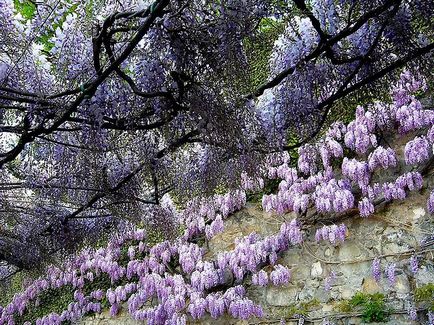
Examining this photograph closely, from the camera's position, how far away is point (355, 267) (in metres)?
3.29

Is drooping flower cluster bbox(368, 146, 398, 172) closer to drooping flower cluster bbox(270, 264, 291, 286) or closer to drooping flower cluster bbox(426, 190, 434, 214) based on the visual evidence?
drooping flower cluster bbox(426, 190, 434, 214)

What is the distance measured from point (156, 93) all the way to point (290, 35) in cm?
66

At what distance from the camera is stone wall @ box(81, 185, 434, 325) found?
3115 mm

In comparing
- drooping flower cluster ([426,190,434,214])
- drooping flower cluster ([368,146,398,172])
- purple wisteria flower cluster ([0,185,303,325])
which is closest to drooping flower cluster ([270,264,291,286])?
purple wisteria flower cluster ([0,185,303,325])

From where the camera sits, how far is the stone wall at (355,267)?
312cm

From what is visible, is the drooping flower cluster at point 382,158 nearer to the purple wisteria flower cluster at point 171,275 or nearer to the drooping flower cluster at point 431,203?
the drooping flower cluster at point 431,203

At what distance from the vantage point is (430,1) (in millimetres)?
1698

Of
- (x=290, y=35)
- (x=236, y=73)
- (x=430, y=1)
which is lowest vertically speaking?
(x=236, y=73)

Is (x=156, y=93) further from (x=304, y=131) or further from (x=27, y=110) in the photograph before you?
(x=304, y=131)

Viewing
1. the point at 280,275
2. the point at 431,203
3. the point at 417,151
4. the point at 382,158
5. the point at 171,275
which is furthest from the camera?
the point at 171,275

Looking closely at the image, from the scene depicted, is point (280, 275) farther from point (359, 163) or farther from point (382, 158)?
point (382, 158)

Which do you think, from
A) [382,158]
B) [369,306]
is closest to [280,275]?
[369,306]

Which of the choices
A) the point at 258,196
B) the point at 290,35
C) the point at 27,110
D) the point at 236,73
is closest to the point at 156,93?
the point at 236,73

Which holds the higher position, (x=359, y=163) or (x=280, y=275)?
(x=359, y=163)
